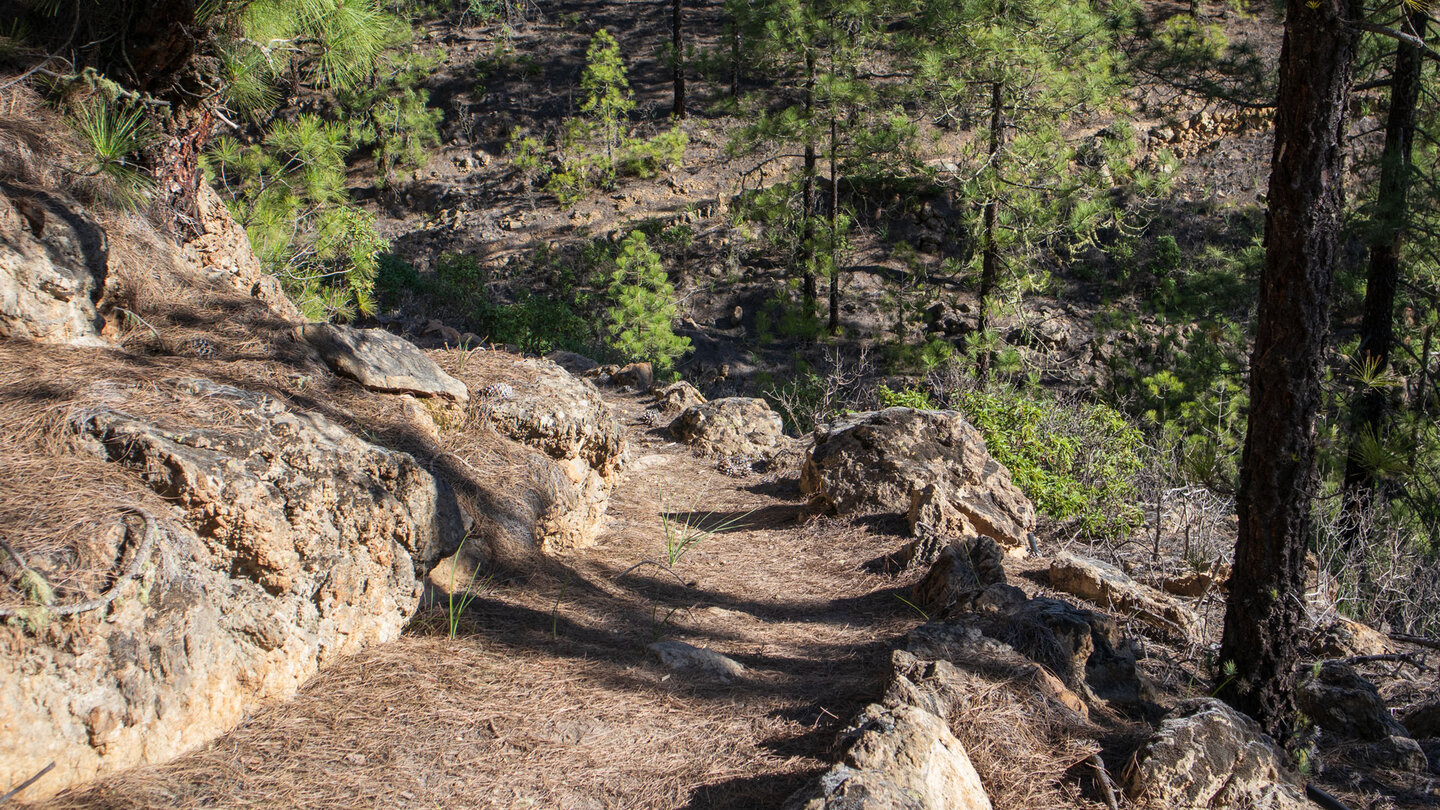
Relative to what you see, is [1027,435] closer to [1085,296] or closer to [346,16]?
[346,16]

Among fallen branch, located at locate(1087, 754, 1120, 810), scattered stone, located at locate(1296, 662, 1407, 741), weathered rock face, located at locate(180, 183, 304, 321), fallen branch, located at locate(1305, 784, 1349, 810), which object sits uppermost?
weathered rock face, located at locate(180, 183, 304, 321)

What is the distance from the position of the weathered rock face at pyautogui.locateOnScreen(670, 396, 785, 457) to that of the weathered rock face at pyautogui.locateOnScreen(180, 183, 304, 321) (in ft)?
11.2

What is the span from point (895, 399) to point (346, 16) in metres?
5.08

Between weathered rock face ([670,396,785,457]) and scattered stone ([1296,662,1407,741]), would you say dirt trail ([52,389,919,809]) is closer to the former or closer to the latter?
scattered stone ([1296,662,1407,741])

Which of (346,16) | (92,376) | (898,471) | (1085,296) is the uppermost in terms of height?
(346,16)

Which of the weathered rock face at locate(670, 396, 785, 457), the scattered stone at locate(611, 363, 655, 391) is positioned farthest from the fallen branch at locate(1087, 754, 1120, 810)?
the scattered stone at locate(611, 363, 655, 391)

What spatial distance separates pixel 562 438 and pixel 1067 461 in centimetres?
382

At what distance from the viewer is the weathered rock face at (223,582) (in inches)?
89.7

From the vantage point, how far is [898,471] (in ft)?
18.4

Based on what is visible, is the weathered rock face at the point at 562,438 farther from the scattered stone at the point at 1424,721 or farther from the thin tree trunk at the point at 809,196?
the thin tree trunk at the point at 809,196

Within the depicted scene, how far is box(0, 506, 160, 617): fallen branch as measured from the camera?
2.22m

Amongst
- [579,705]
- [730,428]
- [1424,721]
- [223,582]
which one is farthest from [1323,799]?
[730,428]

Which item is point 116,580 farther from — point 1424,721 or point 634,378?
point 634,378

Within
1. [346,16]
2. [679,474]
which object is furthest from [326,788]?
[679,474]
